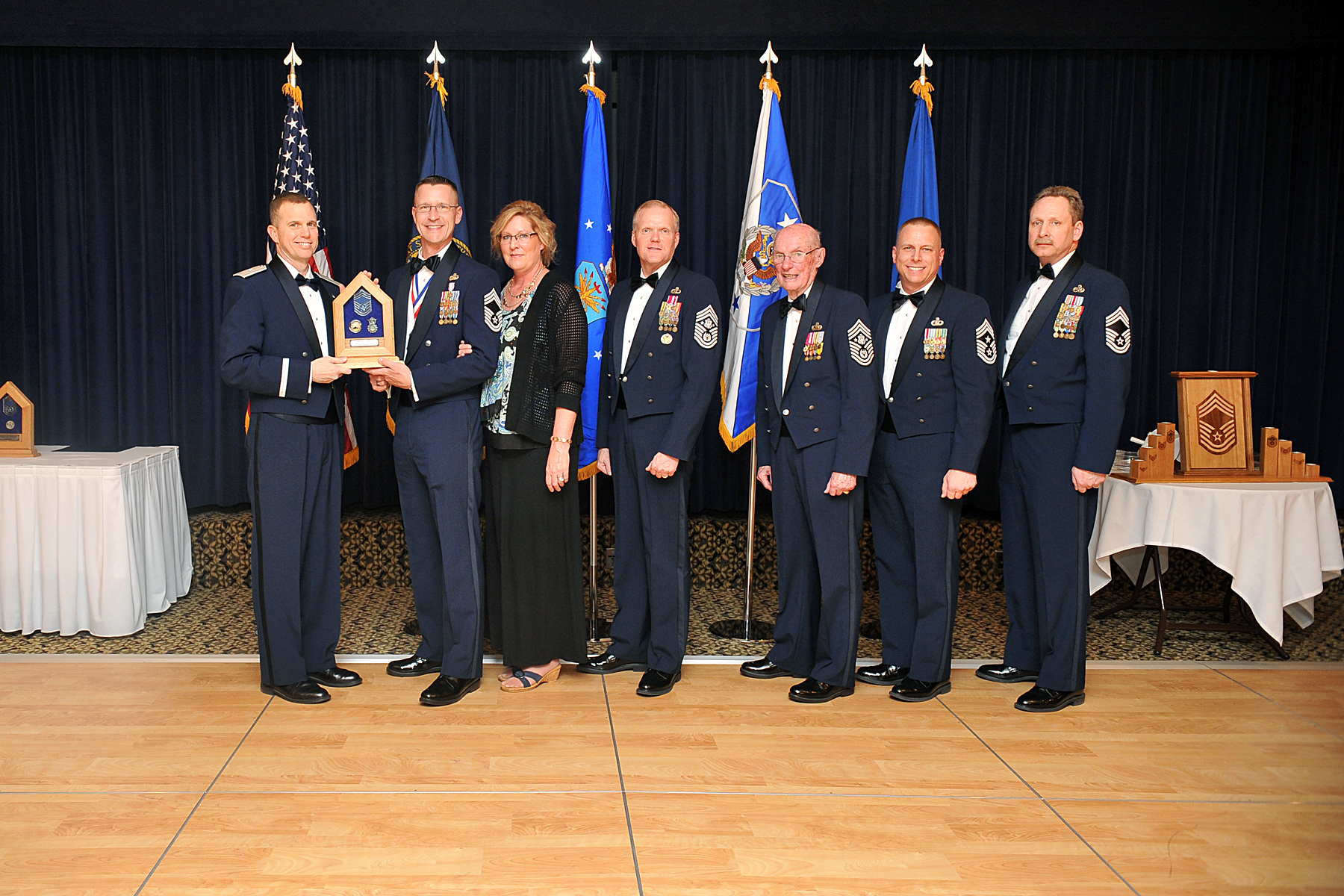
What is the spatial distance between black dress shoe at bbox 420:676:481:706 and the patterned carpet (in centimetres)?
57

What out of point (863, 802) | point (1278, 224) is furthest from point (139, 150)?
point (1278, 224)

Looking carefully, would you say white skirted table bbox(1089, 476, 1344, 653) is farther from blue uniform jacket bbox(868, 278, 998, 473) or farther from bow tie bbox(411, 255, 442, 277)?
bow tie bbox(411, 255, 442, 277)

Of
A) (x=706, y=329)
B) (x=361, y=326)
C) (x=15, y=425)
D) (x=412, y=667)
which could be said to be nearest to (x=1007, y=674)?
(x=706, y=329)

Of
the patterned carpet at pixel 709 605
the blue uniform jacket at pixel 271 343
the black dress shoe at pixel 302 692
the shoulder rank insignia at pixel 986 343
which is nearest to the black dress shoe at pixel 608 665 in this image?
the patterned carpet at pixel 709 605

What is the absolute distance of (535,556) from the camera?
3289 mm

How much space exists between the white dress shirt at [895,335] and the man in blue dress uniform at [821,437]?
0.27 feet

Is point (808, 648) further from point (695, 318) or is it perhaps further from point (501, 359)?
point (501, 359)

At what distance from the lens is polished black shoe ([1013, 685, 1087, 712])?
10.4ft

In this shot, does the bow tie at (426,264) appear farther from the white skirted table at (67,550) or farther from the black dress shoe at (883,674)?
the black dress shoe at (883,674)

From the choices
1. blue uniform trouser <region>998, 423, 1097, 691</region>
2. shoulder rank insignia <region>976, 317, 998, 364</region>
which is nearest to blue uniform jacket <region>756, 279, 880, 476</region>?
shoulder rank insignia <region>976, 317, 998, 364</region>

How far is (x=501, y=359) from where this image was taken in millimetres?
3236

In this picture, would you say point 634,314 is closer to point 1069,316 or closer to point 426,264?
point 426,264

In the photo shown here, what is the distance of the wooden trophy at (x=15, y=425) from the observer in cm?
417

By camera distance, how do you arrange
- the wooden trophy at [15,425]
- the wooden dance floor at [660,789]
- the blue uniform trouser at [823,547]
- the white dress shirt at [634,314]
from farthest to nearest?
1. the wooden trophy at [15,425]
2. the white dress shirt at [634,314]
3. the blue uniform trouser at [823,547]
4. the wooden dance floor at [660,789]
